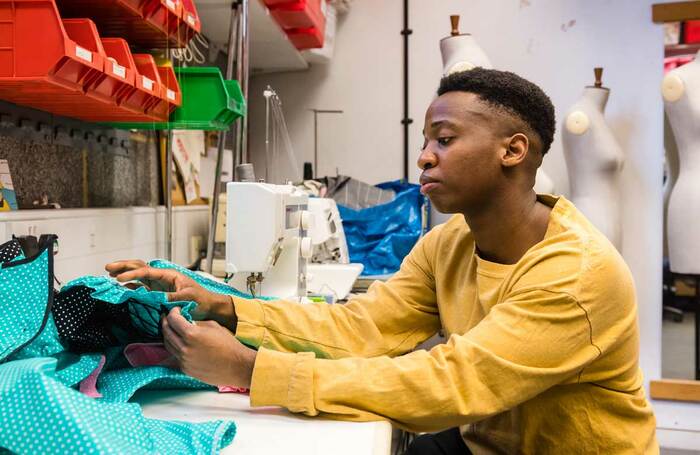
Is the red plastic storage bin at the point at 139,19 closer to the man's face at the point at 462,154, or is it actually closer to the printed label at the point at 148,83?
the printed label at the point at 148,83

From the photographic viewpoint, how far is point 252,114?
3830 mm

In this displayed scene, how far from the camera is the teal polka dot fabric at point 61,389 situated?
66cm

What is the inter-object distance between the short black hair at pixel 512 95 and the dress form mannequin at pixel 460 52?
1724 mm

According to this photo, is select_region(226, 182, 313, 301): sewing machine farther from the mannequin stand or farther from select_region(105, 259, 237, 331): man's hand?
the mannequin stand

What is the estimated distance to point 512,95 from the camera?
1.21 m

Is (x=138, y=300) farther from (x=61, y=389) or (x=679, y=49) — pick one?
(x=679, y=49)

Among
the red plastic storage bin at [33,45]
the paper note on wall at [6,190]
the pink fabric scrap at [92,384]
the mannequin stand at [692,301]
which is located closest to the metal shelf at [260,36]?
the paper note on wall at [6,190]

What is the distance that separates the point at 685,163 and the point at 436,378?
244 cm

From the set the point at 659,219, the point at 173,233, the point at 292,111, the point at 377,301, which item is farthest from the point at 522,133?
Result: the point at 292,111

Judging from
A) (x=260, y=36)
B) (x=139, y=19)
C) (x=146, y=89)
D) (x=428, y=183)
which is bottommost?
(x=428, y=183)

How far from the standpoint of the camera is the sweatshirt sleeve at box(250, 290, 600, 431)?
0.95 meters

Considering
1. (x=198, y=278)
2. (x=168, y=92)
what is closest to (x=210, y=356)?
(x=198, y=278)

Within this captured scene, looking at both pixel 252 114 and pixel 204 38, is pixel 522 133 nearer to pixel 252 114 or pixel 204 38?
pixel 204 38

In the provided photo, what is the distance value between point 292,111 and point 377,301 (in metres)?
2.60
